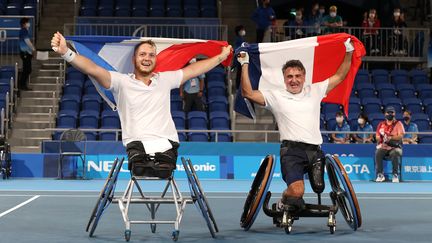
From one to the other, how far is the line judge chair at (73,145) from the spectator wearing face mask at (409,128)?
845 centimetres

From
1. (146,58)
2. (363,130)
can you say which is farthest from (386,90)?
(146,58)

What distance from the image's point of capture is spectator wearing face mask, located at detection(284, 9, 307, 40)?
28.6m

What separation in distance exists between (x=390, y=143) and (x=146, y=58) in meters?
13.5

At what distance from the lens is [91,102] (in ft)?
84.8

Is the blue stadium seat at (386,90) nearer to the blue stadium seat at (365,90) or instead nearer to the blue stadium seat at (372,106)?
the blue stadium seat at (365,90)

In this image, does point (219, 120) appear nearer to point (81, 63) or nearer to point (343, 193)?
point (343, 193)

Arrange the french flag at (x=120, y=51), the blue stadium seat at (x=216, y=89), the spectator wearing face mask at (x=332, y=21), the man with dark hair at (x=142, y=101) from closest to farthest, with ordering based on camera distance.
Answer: the man with dark hair at (x=142, y=101) → the french flag at (x=120, y=51) → the blue stadium seat at (x=216, y=89) → the spectator wearing face mask at (x=332, y=21)

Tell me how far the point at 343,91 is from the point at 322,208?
179cm

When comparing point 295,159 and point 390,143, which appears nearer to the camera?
point 295,159

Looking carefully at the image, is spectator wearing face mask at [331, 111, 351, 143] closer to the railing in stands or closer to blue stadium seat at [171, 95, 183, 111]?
blue stadium seat at [171, 95, 183, 111]

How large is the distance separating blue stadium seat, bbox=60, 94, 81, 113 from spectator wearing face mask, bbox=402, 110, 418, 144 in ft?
30.1

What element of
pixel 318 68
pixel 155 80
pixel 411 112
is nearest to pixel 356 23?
pixel 411 112

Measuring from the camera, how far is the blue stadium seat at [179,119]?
80.6 ft

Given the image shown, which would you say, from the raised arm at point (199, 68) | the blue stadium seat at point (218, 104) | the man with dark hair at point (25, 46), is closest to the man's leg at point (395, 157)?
the blue stadium seat at point (218, 104)
